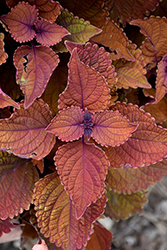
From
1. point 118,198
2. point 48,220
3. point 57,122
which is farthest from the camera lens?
point 118,198

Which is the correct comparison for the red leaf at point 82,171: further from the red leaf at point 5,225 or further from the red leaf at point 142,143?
the red leaf at point 5,225

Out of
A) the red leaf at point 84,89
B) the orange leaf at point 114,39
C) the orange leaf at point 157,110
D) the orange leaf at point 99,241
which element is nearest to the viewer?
the red leaf at point 84,89

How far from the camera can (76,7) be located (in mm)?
664

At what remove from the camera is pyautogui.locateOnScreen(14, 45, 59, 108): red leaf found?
1.76ft

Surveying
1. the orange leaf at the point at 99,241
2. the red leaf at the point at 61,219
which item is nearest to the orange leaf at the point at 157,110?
the red leaf at the point at 61,219

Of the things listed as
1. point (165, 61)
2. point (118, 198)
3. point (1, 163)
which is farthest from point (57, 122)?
point (118, 198)

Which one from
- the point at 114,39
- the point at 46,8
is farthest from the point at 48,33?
the point at 114,39

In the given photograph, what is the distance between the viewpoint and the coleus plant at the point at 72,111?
554 millimetres

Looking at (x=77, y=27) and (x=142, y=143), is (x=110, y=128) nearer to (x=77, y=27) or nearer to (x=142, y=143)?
(x=142, y=143)

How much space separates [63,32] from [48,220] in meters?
0.44

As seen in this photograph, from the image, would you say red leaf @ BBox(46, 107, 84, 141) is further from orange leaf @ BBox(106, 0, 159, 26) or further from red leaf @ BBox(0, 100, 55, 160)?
orange leaf @ BBox(106, 0, 159, 26)

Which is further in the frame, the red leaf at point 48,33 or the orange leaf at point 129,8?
the orange leaf at point 129,8

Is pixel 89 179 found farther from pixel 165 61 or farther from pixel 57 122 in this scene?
pixel 165 61

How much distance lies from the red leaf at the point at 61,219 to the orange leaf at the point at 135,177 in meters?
0.15
